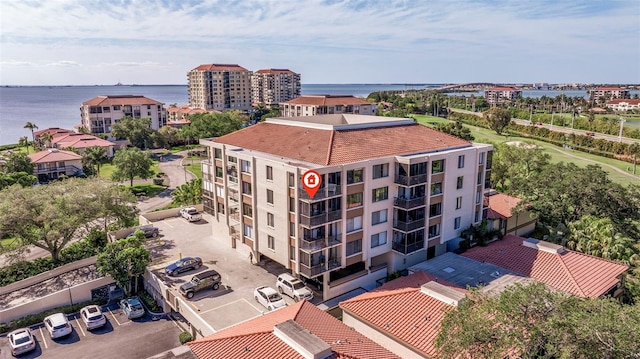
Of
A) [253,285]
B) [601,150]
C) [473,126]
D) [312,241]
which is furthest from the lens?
[473,126]

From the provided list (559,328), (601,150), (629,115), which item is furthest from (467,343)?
(629,115)

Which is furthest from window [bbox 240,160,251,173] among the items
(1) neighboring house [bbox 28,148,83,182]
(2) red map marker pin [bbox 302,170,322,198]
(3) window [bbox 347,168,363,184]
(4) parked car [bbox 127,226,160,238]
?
(1) neighboring house [bbox 28,148,83,182]

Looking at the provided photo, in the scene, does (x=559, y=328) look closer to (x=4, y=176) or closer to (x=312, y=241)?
(x=312, y=241)

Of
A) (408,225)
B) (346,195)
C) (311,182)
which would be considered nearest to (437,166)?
(408,225)

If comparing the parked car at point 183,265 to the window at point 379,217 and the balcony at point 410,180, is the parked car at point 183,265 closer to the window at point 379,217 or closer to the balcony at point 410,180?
the window at point 379,217

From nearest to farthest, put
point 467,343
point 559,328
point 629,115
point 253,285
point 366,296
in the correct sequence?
point 559,328, point 467,343, point 366,296, point 253,285, point 629,115

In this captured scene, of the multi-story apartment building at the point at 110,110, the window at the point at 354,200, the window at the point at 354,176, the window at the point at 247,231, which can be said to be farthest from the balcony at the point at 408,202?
the multi-story apartment building at the point at 110,110

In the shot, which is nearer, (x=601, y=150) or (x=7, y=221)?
(x=7, y=221)
